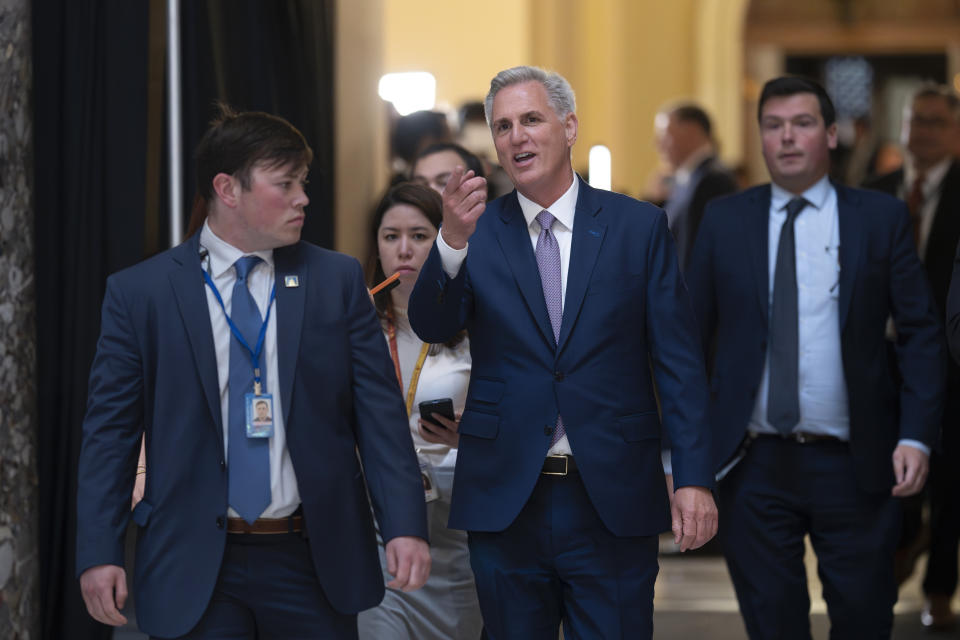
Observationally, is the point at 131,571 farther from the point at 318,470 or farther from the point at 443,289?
the point at 443,289

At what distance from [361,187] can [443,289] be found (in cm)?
421

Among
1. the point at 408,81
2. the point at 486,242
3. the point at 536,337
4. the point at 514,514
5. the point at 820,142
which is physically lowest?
the point at 514,514

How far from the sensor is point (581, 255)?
3.40m

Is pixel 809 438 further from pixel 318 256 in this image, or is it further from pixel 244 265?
pixel 244 265

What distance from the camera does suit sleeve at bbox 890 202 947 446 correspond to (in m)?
4.24

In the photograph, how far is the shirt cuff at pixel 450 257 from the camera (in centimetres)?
331

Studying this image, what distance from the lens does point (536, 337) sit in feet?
11.1

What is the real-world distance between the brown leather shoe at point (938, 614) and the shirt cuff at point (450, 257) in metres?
3.53

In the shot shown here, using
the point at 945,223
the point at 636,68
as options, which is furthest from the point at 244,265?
the point at 636,68

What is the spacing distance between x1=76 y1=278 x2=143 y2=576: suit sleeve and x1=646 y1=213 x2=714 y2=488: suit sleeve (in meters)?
1.24

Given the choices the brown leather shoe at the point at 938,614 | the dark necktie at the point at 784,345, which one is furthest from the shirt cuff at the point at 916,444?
the brown leather shoe at the point at 938,614

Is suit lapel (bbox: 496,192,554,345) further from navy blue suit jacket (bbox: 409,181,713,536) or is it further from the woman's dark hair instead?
the woman's dark hair

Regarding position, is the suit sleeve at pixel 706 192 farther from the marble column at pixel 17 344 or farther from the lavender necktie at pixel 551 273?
the marble column at pixel 17 344

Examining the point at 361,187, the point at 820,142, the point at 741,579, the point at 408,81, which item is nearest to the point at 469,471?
the point at 741,579
